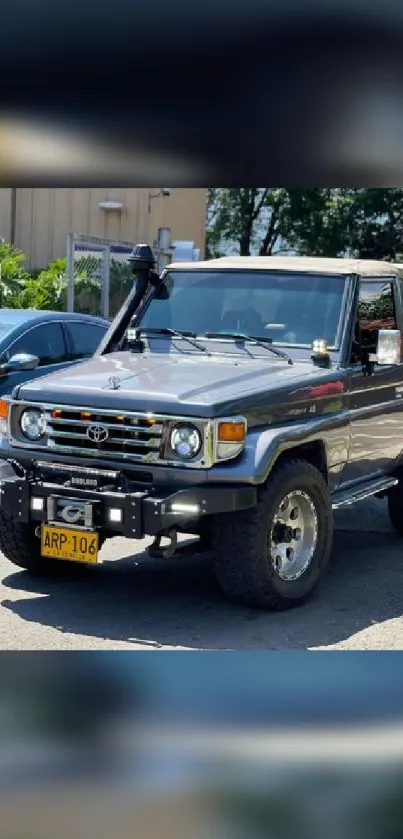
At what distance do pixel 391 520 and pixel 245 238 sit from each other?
8.73 ft

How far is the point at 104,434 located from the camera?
4598mm

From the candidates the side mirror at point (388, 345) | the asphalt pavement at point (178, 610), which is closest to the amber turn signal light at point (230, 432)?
the asphalt pavement at point (178, 610)

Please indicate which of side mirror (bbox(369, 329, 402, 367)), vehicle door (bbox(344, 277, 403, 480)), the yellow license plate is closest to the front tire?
the yellow license plate

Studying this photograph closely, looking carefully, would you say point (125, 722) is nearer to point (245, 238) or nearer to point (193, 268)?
point (193, 268)

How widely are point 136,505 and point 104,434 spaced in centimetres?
45

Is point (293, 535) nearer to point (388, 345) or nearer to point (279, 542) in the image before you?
point (279, 542)

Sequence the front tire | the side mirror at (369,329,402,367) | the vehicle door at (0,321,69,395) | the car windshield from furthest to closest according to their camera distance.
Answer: the vehicle door at (0,321,69,395) < the car windshield < the side mirror at (369,329,402,367) < the front tire

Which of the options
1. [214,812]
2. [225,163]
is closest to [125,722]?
[214,812]

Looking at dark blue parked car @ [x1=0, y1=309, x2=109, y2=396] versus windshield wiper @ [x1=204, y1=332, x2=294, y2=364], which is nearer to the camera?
windshield wiper @ [x1=204, y1=332, x2=294, y2=364]

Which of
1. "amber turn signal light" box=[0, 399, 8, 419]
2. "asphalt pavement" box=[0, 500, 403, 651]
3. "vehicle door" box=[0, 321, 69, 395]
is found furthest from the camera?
"vehicle door" box=[0, 321, 69, 395]

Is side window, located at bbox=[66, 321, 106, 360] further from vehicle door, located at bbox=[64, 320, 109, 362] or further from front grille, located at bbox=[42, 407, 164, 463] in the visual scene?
front grille, located at bbox=[42, 407, 164, 463]

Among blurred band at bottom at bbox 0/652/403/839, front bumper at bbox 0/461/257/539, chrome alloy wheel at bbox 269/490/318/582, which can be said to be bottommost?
chrome alloy wheel at bbox 269/490/318/582

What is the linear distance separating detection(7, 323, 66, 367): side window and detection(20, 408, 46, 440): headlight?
94.4 inches

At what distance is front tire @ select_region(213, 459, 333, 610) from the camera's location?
4469mm
